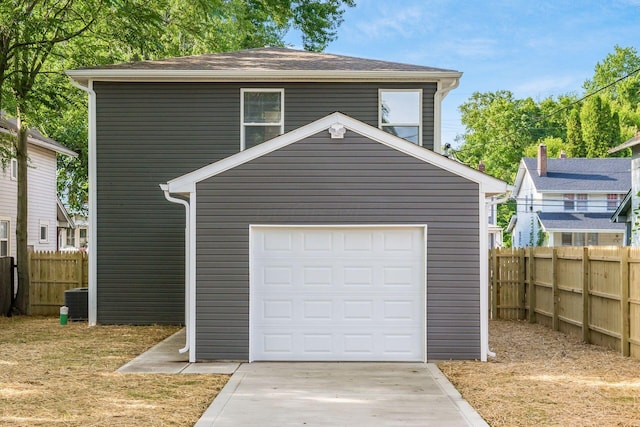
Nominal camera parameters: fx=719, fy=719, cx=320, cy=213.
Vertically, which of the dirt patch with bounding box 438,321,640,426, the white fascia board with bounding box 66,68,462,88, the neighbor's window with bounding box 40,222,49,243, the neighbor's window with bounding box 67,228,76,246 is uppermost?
the white fascia board with bounding box 66,68,462,88

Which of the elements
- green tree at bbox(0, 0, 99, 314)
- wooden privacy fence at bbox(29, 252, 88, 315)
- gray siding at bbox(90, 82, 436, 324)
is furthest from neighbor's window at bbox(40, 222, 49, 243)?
gray siding at bbox(90, 82, 436, 324)

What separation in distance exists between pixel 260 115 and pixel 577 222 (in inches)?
1025

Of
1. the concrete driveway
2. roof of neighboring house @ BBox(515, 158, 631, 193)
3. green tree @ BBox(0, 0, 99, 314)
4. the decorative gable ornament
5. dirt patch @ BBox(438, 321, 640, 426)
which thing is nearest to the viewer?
the concrete driveway

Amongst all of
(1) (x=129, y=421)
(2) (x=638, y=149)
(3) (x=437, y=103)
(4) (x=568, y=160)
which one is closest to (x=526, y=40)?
(4) (x=568, y=160)

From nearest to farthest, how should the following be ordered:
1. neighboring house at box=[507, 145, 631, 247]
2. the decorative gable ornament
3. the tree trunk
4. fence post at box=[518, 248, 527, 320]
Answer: the decorative gable ornament → fence post at box=[518, 248, 527, 320] → the tree trunk → neighboring house at box=[507, 145, 631, 247]

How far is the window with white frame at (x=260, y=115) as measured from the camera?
15797 millimetres

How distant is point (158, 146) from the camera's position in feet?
52.0

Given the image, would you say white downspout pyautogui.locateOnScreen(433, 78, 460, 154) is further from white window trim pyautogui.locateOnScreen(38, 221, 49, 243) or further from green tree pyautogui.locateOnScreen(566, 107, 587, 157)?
green tree pyautogui.locateOnScreen(566, 107, 587, 157)

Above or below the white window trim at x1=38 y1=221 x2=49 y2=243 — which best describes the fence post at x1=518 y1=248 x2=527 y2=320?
below

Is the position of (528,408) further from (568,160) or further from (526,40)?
(526,40)

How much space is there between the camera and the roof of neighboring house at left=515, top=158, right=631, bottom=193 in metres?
37.7

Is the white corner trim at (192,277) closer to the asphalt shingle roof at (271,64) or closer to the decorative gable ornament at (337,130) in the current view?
the decorative gable ornament at (337,130)

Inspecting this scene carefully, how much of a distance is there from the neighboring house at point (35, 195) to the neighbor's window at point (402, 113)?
11015mm

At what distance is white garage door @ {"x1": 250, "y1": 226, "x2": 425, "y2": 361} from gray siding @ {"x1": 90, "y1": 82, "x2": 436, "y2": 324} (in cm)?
516
